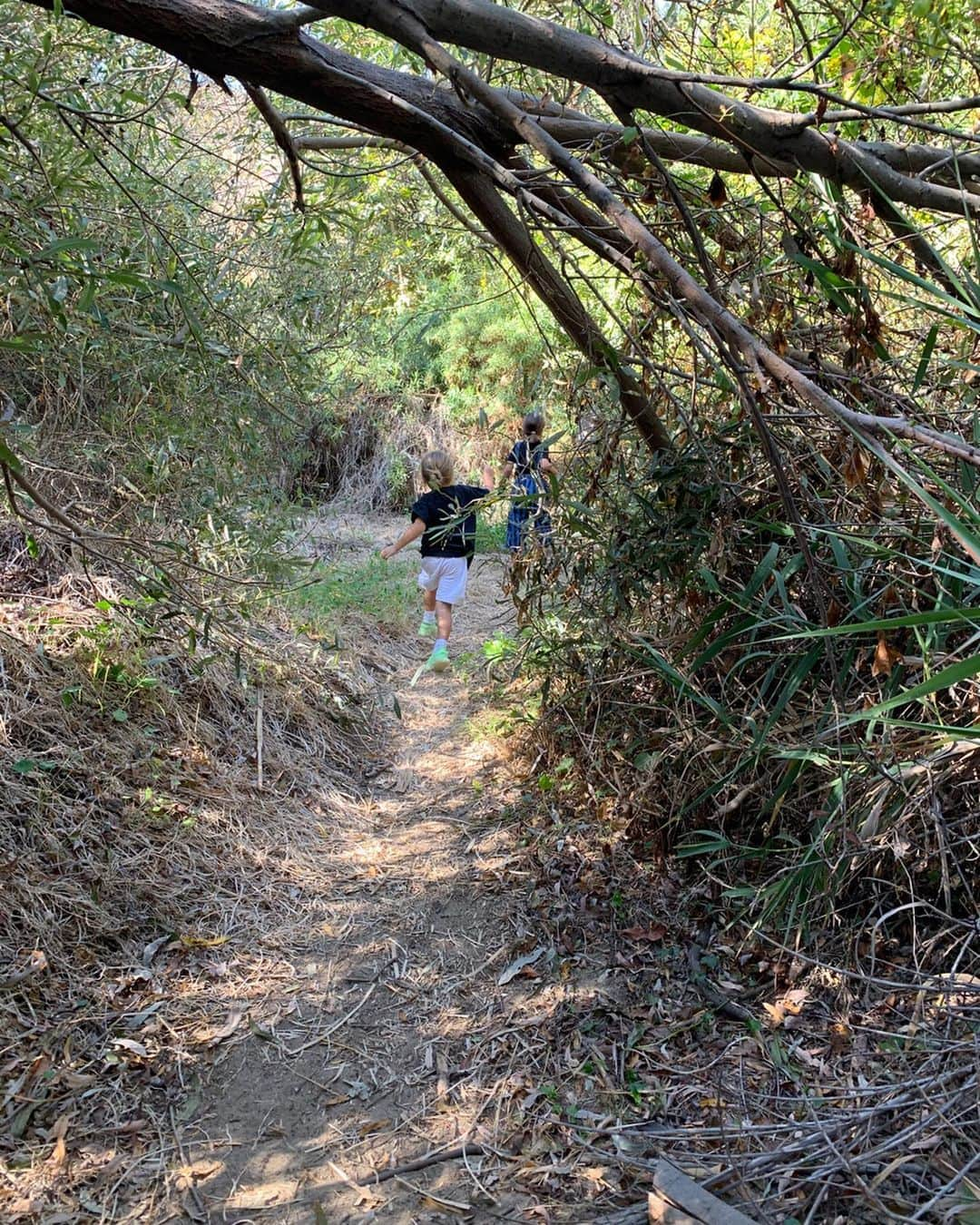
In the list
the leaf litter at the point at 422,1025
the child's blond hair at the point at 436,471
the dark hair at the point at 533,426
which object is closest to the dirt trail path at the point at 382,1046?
the leaf litter at the point at 422,1025

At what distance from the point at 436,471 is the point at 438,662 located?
1.43 m

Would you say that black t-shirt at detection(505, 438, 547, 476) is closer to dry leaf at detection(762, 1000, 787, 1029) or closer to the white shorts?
the white shorts

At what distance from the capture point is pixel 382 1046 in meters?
3.08

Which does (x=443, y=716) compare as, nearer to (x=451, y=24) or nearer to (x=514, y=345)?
(x=451, y=24)

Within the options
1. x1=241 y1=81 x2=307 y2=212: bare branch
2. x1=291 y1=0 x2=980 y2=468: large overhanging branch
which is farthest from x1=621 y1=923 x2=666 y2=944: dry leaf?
x1=241 y1=81 x2=307 y2=212: bare branch

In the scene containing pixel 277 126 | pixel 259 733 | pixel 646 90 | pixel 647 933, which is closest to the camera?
pixel 646 90

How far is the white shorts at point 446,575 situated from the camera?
6.72m

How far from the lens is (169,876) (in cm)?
373

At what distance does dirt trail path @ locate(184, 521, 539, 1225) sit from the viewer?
97.7 inches

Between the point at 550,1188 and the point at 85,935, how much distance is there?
192 cm

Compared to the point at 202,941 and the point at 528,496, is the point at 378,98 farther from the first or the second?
the point at 202,941

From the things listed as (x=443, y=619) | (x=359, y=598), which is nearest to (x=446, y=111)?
(x=443, y=619)

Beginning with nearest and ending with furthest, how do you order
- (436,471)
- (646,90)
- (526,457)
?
(646,90) → (526,457) → (436,471)

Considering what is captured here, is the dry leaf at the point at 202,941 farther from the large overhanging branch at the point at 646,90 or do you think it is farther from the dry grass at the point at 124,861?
the large overhanging branch at the point at 646,90
